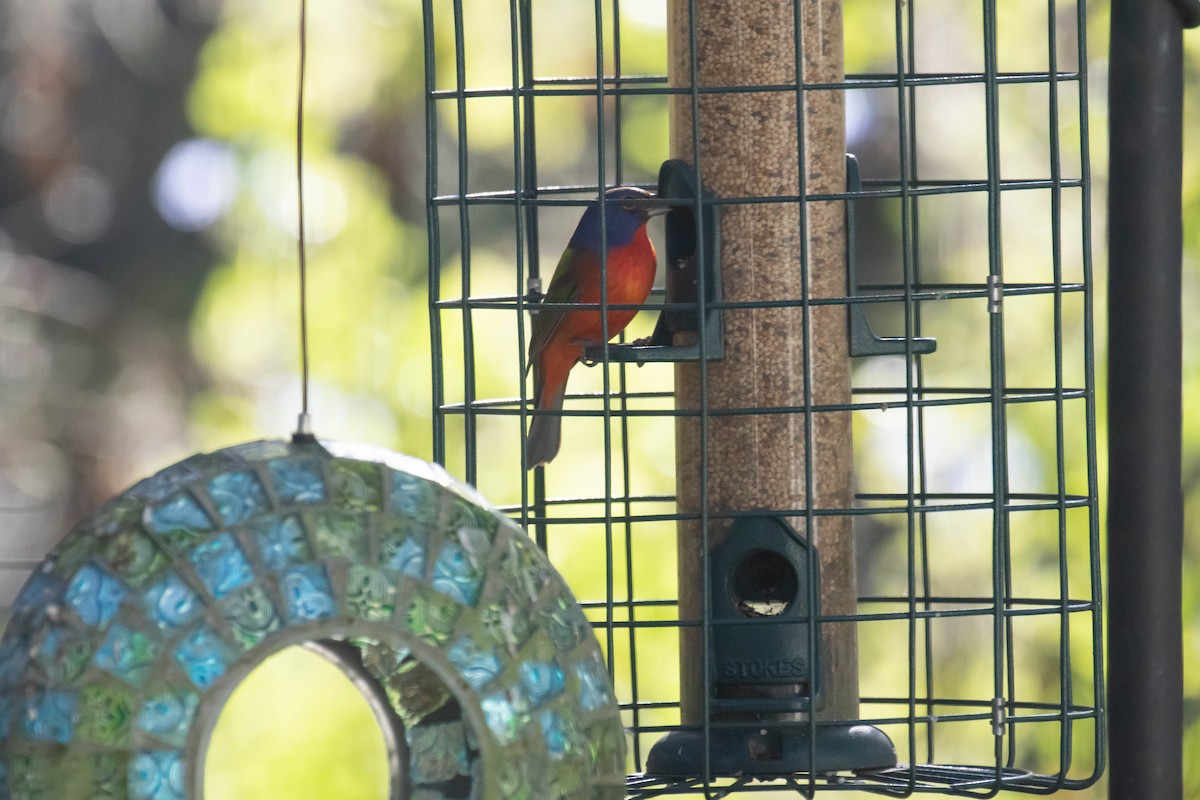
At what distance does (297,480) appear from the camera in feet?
6.26

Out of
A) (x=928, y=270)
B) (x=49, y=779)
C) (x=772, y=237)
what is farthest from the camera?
(x=928, y=270)

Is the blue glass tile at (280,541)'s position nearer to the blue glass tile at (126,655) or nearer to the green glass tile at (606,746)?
the blue glass tile at (126,655)

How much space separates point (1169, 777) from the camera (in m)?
2.49

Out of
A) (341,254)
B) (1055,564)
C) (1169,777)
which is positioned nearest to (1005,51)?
(1055,564)

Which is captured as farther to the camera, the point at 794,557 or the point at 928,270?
the point at 928,270

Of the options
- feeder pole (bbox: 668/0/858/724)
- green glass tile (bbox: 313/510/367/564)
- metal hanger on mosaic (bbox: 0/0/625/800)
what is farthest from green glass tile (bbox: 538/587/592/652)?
feeder pole (bbox: 668/0/858/724)

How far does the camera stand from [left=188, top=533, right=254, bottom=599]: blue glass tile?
1826mm

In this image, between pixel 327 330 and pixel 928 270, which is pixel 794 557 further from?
pixel 928 270

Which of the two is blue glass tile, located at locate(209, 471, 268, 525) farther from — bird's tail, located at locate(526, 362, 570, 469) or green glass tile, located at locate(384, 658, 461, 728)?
bird's tail, located at locate(526, 362, 570, 469)

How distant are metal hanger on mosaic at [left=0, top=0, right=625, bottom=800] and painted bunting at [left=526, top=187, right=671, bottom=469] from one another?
1.56 metres

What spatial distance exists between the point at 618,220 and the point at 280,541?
6.14 ft

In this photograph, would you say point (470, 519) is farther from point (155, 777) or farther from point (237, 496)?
point (155, 777)

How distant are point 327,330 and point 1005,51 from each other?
3434 millimetres

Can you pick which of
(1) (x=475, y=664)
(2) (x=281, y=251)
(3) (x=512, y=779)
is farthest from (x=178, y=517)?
(2) (x=281, y=251)
